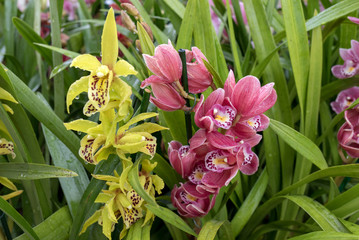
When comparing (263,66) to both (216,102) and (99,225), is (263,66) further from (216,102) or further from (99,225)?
(99,225)

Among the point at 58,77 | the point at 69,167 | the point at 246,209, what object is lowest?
the point at 246,209

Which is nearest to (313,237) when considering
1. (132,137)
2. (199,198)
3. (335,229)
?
(335,229)

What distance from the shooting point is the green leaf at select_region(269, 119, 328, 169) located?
0.58 m

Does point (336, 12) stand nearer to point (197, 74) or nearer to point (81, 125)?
point (197, 74)

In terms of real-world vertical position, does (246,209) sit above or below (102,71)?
below

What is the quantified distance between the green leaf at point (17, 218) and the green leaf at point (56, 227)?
0.10 ft

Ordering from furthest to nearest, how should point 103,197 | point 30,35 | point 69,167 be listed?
point 30,35
point 69,167
point 103,197

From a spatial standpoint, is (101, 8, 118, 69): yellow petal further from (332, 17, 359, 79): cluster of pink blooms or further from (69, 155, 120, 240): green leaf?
(332, 17, 359, 79): cluster of pink blooms

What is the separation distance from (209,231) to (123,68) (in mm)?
242

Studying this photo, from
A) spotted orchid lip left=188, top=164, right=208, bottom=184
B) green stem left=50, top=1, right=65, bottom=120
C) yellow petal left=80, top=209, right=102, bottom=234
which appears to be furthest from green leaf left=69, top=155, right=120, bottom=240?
green stem left=50, top=1, right=65, bottom=120

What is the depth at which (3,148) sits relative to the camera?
22.5 inches

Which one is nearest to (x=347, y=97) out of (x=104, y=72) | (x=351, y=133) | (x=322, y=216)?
(x=351, y=133)

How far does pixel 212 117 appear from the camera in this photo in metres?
0.47

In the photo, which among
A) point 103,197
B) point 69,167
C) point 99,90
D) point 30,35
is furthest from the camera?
point 30,35
